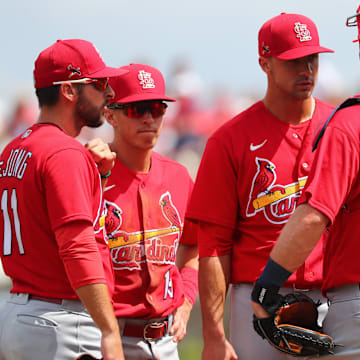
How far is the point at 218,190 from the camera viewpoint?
388 centimetres

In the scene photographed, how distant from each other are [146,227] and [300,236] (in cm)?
154

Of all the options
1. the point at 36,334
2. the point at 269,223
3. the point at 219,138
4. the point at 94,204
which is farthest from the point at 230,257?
the point at 36,334

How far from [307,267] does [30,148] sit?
1.67 meters

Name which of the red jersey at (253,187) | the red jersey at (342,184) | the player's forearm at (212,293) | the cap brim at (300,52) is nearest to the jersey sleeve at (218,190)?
the red jersey at (253,187)

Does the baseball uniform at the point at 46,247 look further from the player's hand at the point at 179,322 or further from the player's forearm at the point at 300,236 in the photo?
the player's hand at the point at 179,322

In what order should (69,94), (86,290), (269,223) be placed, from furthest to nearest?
(269,223) → (69,94) → (86,290)

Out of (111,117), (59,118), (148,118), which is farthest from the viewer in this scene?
(111,117)

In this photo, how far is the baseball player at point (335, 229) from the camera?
2766 millimetres

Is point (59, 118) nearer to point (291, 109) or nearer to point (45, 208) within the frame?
point (45, 208)

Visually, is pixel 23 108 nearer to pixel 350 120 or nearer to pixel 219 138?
pixel 219 138

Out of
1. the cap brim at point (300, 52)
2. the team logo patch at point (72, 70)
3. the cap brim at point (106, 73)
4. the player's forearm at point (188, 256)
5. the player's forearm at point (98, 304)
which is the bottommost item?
the player's forearm at point (188, 256)

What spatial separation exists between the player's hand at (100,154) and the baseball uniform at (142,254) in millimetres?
494

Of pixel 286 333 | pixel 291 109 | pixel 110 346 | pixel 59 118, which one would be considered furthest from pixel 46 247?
pixel 291 109

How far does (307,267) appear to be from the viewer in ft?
12.2
